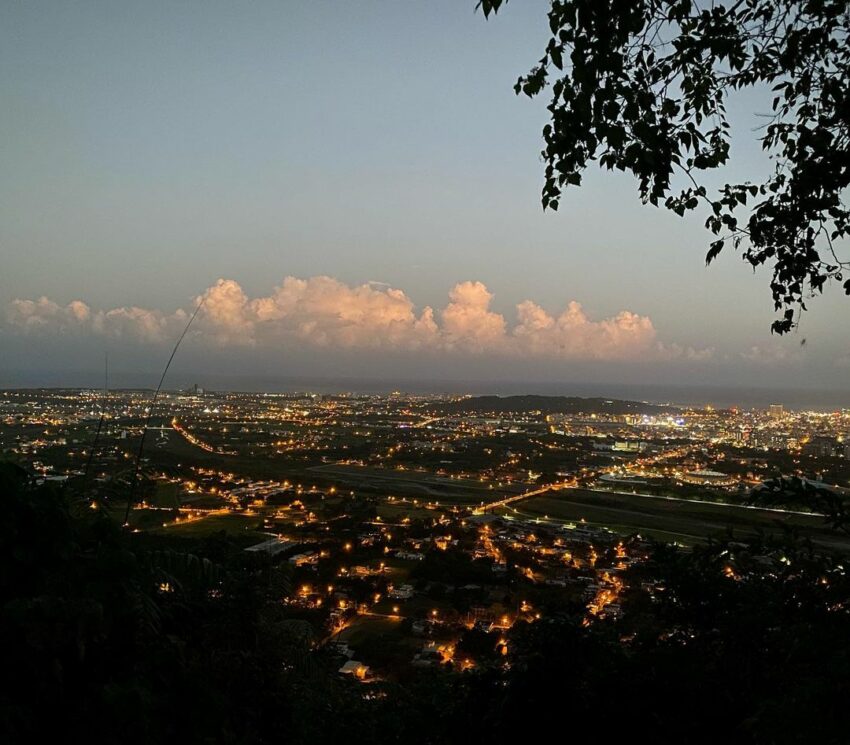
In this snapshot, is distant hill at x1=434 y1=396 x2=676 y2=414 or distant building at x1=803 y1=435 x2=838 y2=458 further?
distant hill at x1=434 y1=396 x2=676 y2=414

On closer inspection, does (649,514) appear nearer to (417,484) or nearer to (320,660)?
(417,484)

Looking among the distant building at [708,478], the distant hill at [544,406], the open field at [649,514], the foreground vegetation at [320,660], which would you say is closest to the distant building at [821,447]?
the distant building at [708,478]

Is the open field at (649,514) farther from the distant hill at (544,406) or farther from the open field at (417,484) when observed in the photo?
the distant hill at (544,406)

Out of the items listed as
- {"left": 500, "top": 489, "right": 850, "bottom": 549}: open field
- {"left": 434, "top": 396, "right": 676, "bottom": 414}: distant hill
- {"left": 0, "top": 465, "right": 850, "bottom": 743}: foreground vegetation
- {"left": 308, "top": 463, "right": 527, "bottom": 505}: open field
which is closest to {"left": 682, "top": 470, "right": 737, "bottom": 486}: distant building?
{"left": 500, "top": 489, "right": 850, "bottom": 549}: open field

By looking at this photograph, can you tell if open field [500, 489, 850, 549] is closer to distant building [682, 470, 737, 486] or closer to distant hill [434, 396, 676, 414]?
distant building [682, 470, 737, 486]

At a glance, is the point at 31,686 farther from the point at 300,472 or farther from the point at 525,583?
the point at 300,472

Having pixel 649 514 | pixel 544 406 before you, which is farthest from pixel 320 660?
pixel 544 406

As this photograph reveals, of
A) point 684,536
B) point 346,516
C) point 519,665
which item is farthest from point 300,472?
point 519,665
